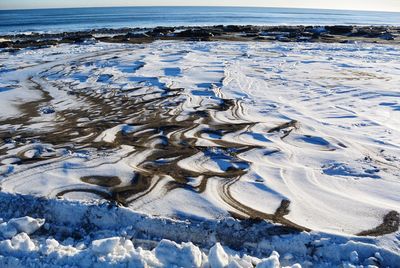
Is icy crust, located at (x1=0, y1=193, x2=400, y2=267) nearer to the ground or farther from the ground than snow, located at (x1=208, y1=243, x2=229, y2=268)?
nearer to the ground

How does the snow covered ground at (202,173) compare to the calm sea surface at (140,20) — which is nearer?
the snow covered ground at (202,173)

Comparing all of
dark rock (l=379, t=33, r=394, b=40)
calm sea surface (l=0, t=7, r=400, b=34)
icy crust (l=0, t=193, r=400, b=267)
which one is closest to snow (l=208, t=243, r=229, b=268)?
icy crust (l=0, t=193, r=400, b=267)

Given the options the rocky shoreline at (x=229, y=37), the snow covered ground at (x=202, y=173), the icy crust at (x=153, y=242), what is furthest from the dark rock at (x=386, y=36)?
the icy crust at (x=153, y=242)

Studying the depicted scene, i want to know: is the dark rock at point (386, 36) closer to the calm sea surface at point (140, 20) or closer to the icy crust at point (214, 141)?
the icy crust at point (214, 141)

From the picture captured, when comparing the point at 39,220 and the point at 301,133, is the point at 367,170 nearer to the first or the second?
the point at 301,133

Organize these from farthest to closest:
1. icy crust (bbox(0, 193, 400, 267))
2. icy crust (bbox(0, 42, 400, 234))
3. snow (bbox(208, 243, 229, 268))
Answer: icy crust (bbox(0, 42, 400, 234)), icy crust (bbox(0, 193, 400, 267)), snow (bbox(208, 243, 229, 268))

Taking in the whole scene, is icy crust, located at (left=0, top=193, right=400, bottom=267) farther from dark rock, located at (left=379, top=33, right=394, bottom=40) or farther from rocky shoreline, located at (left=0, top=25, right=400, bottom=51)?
dark rock, located at (left=379, top=33, right=394, bottom=40)

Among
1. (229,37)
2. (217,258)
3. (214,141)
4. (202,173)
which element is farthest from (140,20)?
(217,258)
